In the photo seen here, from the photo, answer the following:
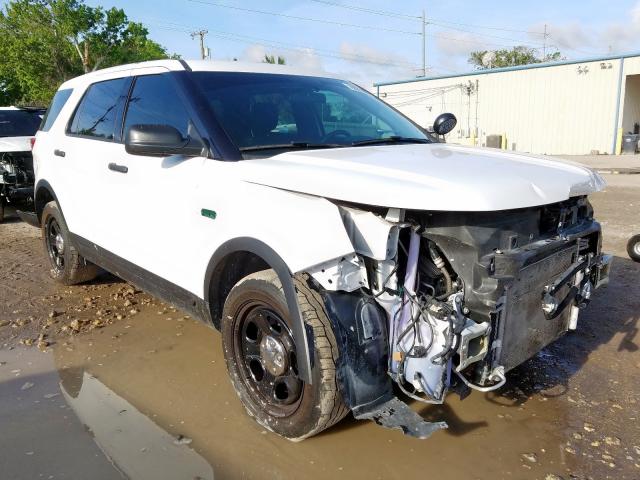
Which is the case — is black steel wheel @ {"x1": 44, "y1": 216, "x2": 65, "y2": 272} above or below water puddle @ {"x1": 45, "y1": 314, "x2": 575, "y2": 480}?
above

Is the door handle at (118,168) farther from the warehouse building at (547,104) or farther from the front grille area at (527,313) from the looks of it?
the warehouse building at (547,104)

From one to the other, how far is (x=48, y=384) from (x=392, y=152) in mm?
2640

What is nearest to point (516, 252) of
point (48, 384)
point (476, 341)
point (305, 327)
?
point (476, 341)

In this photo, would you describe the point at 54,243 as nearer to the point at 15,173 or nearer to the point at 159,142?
the point at 159,142

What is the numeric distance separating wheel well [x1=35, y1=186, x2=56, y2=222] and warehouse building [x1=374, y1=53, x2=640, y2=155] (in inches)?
1001

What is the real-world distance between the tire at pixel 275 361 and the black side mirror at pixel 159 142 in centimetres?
83

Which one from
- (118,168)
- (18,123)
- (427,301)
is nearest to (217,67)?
(118,168)

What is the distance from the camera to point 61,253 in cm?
532

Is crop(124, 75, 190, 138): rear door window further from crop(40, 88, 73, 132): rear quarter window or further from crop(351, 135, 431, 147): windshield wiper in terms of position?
crop(40, 88, 73, 132): rear quarter window

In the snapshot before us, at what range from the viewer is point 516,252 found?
7.94 ft

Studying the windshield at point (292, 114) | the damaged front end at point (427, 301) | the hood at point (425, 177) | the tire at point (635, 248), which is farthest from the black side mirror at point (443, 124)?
the tire at point (635, 248)

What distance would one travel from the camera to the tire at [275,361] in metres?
2.40

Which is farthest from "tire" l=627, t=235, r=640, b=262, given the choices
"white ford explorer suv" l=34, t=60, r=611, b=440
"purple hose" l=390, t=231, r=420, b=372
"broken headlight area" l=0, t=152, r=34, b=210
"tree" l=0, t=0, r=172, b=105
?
"tree" l=0, t=0, r=172, b=105

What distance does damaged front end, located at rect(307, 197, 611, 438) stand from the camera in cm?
233
